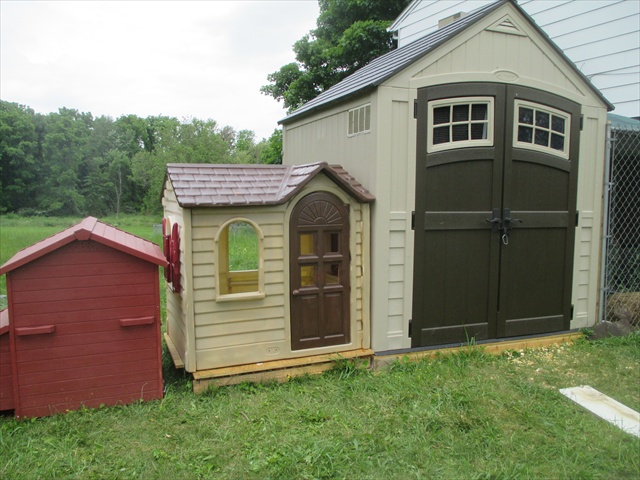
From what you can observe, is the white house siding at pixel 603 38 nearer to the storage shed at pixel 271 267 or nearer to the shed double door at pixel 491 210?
the shed double door at pixel 491 210

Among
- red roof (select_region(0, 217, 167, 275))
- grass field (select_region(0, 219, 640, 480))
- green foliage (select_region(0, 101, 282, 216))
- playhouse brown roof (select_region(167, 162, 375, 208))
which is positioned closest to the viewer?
grass field (select_region(0, 219, 640, 480))

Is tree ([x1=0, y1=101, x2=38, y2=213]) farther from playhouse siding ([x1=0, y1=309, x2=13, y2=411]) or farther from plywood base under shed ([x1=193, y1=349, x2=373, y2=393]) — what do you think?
plywood base under shed ([x1=193, y1=349, x2=373, y2=393])

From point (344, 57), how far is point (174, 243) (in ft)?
43.8

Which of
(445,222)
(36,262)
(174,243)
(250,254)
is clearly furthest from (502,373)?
(250,254)

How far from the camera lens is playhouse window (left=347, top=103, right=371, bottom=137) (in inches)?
191

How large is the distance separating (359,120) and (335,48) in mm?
12535

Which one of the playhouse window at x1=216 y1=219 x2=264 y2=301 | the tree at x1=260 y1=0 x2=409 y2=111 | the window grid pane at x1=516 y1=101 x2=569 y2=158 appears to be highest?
the tree at x1=260 y1=0 x2=409 y2=111

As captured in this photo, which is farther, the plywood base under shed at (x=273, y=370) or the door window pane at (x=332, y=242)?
the door window pane at (x=332, y=242)

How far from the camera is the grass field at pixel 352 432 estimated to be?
315 cm

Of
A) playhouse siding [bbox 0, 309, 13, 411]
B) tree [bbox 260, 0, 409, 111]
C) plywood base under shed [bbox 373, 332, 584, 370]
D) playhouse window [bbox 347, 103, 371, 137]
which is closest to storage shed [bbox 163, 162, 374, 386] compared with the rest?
plywood base under shed [bbox 373, 332, 584, 370]

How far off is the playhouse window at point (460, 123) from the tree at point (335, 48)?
11.9 metres

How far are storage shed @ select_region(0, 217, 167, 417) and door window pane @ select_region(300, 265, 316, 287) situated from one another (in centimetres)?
142

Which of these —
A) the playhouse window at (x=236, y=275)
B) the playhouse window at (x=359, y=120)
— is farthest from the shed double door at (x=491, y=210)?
the playhouse window at (x=236, y=275)

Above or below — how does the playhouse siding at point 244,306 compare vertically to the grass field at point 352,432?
above
